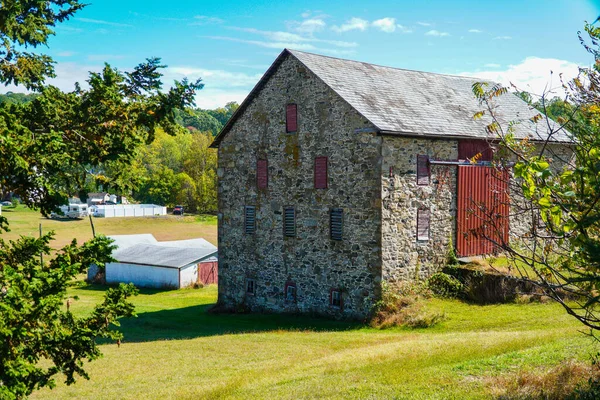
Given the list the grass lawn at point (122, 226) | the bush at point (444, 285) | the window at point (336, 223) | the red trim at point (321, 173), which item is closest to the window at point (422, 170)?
the window at point (336, 223)

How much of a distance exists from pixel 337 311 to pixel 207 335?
4.97 m

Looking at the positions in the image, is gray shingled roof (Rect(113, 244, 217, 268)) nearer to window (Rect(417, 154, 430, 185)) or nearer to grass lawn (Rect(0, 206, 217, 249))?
grass lawn (Rect(0, 206, 217, 249))

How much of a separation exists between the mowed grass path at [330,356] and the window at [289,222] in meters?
3.43

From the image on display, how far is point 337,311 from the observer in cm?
2356

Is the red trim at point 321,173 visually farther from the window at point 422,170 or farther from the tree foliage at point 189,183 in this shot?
the tree foliage at point 189,183

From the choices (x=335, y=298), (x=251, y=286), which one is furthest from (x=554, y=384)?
(x=251, y=286)

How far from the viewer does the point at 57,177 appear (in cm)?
1020

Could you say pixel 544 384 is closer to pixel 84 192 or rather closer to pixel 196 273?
pixel 84 192

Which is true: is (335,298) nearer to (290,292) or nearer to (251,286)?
(290,292)

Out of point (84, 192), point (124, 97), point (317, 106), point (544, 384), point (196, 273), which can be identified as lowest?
point (196, 273)

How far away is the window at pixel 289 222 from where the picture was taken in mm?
25219

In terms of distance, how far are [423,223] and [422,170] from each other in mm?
2002

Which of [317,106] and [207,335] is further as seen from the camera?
[317,106]

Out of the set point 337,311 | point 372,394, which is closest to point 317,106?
point 337,311
